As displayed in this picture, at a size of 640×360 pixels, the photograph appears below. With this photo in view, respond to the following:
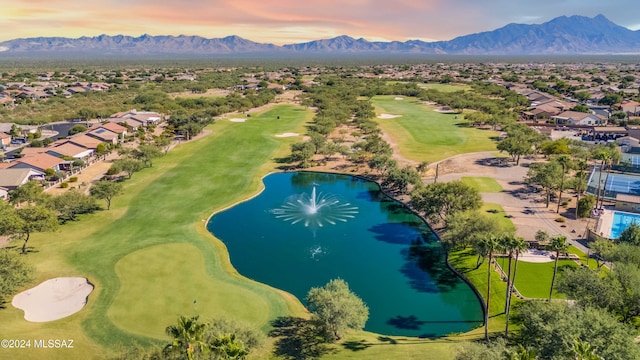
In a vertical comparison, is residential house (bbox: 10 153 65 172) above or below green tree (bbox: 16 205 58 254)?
above

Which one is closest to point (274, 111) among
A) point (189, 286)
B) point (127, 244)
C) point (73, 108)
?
point (73, 108)

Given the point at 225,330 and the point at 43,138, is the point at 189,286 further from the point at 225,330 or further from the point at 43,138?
the point at 43,138

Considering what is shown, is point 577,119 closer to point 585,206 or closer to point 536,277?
point 585,206

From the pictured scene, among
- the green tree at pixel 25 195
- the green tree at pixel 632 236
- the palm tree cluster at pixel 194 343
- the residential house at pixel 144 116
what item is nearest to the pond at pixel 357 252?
the green tree at pixel 632 236

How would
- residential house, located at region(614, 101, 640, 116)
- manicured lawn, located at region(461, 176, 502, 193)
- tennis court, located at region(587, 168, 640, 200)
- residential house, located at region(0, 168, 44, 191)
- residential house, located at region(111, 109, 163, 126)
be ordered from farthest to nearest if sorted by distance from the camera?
residential house, located at region(614, 101, 640, 116) < residential house, located at region(111, 109, 163, 126) < manicured lawn, located at region(461, 176, 502, 193) < residential house, located at region(0, 168, 44, 191) < tennis court, located at region(587, 168, 640, 200)

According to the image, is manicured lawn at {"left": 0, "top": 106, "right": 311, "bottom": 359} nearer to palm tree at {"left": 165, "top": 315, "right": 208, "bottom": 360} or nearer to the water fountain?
the water fountain

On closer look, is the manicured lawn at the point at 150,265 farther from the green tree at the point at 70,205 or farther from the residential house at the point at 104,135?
the residential house at the point at 104,135

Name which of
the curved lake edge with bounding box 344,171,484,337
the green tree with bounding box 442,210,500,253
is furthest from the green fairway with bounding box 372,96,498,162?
the green tree with bounding box 442,210,500,253
